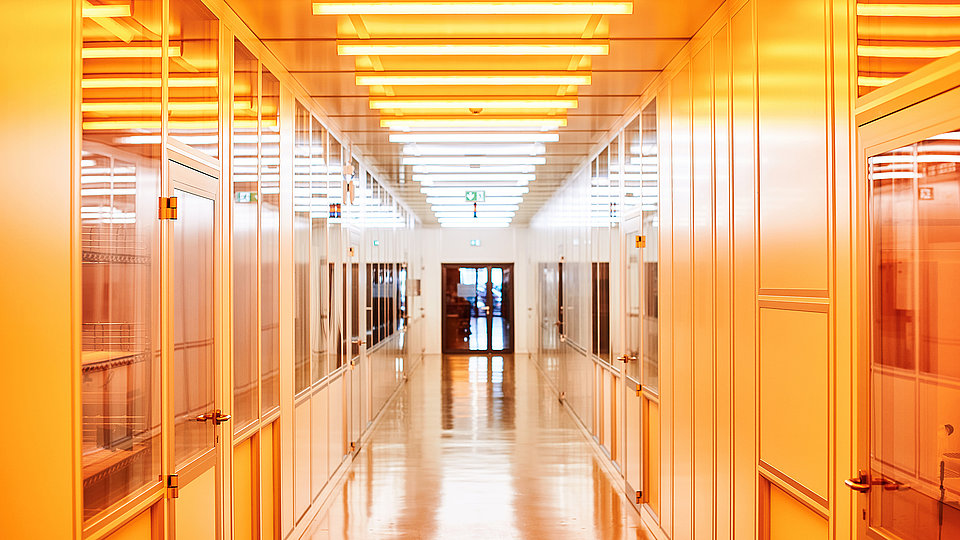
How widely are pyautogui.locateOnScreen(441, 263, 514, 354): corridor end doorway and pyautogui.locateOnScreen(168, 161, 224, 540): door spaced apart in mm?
16650

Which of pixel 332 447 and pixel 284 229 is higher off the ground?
pixel 284 229

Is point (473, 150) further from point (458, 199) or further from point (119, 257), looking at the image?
point (119, 257)

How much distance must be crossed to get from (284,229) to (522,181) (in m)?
A: 5.84

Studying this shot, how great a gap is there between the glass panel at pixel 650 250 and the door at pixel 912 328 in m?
3.14

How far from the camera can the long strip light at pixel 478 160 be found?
8.63 metres

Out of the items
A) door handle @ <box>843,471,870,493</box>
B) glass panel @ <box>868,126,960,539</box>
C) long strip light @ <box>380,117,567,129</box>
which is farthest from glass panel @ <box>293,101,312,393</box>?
glass panel @ <box>868,126,960,539</box>

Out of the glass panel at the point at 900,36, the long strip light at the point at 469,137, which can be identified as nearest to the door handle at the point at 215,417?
the glass panel at the point at 900,36

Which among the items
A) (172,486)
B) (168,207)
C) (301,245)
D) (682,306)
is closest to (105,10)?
(168,207)

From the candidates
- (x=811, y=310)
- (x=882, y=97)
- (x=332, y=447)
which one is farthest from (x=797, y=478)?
(x=332, y=447)

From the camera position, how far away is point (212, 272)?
387 centimetres

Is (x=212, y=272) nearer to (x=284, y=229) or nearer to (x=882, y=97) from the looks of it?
(x=284, y=229)

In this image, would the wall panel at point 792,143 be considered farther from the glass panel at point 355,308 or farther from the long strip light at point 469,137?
the glass panel at point 355,308

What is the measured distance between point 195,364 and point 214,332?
0.29 meters

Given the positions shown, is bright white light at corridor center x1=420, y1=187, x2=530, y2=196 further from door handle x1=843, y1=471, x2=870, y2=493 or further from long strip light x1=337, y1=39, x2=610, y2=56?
door handle x1=843, y1=471, x2=870, y2=493
